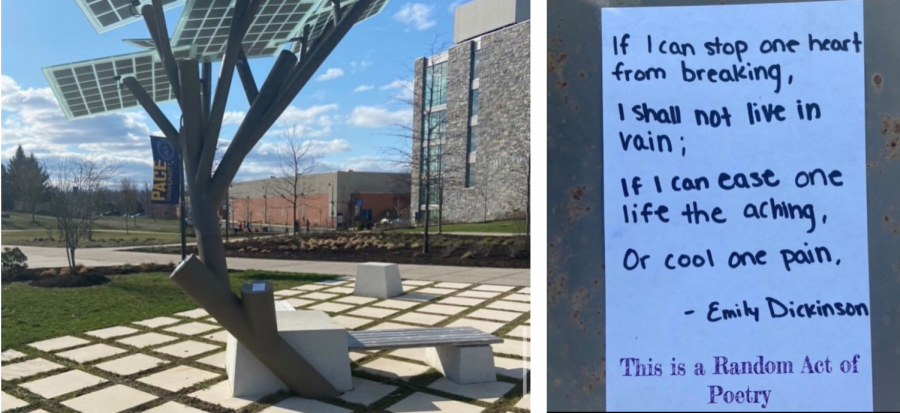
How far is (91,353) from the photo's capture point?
19.7ft

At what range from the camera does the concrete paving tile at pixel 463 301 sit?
28.9ft

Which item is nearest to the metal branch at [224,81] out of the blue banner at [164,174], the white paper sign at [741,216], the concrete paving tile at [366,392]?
the concrete paving tile at [366,392]

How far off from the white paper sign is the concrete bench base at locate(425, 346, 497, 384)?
360cm

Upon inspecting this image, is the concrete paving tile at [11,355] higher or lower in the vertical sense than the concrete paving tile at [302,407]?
higher

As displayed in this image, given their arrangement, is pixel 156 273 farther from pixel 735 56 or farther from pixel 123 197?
pixel 123 197

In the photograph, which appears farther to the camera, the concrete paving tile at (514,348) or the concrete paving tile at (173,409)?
the concrete paving tile at (514,348)

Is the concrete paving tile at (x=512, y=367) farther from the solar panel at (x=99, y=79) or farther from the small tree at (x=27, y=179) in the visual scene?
the small tree at (x=27, y=179)

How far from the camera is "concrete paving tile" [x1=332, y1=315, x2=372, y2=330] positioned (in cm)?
746

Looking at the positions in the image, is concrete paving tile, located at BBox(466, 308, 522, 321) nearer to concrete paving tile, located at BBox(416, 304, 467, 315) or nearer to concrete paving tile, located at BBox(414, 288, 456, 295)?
concrete paving tile, located at BBox(416, 304, 467, 315)

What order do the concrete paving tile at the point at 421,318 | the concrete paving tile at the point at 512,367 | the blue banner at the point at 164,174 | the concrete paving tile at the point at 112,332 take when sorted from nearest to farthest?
1. the concrete paving tile at the point at 512,367
2. the concrete paving tile at the point at 112,332
3. the concrete paving tile at the point at 421,318
4. the blue banner at the point at 164,174

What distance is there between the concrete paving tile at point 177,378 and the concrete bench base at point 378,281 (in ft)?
14.2

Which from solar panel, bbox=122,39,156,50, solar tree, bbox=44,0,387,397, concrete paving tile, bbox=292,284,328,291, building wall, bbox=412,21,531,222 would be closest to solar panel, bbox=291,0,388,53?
solar tree, bbox=44,0,387,397

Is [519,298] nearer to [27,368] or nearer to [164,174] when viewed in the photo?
[27,368]

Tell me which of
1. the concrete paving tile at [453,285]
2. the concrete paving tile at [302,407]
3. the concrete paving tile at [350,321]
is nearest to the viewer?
the concrete paving tile at [302,407]
